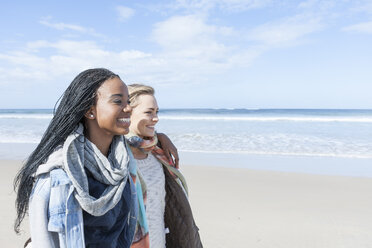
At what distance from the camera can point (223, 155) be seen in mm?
9867

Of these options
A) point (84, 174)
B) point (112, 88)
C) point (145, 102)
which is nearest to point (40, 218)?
point (84, 174)

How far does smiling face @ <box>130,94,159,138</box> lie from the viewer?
7.29ft

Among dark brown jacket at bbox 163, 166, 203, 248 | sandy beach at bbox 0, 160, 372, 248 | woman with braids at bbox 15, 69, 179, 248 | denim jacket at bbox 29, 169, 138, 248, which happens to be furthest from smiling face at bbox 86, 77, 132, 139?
sandy beach at bbox 0, 160, 372, 248

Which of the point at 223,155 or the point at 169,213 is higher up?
the point at 169,213

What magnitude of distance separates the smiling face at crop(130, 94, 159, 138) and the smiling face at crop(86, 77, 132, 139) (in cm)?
76

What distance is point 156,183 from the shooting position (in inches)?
87.5

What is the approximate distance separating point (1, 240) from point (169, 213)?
2.92 meters

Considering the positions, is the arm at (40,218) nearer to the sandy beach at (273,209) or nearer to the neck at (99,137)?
the neck at (99,137)

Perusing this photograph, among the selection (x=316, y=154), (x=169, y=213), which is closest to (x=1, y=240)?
(x=169, y=213)

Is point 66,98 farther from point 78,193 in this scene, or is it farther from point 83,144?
point 78,193

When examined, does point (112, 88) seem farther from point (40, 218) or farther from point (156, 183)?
point (156, 183)

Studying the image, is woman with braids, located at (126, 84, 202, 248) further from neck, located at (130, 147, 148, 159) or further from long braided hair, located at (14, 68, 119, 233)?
long braided hair, located at (14, 68, 119, 233)

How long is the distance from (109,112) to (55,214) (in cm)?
46

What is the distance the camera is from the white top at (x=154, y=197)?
214cm
